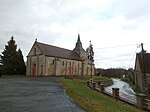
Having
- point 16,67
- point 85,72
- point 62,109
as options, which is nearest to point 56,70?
point 16,67

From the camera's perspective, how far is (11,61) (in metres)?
47.4

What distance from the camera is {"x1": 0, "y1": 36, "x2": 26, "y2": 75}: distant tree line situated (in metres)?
46.9

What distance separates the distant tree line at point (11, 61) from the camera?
154 feet

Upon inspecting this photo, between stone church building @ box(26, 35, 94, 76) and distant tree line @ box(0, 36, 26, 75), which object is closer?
stone church building @ box(26, 35, 94, 76)

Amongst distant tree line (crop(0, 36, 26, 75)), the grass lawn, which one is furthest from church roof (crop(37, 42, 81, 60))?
the grass lawn

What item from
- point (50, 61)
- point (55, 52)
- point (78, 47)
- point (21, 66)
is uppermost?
point (78, 47)

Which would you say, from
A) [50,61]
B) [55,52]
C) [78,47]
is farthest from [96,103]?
[78,47]

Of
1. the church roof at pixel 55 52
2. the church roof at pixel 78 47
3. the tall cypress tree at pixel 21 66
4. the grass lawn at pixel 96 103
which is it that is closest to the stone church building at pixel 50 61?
the church roof at pixel 55 52

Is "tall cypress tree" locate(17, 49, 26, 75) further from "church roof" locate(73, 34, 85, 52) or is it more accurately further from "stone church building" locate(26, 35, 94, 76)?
"church roof" locate(73, 34, 85, 52)

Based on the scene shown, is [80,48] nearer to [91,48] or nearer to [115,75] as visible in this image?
[91,48]

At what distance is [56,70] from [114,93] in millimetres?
29443

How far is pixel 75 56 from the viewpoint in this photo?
5650 centimetres

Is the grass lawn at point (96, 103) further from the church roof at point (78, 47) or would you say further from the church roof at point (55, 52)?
the church roof at point (78, 47)

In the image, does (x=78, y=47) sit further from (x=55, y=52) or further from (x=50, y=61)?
(x=50, y=61)
